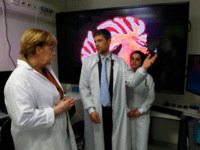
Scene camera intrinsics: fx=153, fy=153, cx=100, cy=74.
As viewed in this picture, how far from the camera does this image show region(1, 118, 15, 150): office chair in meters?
1.06

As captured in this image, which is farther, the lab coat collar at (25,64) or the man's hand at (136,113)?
the man's hand at (136,113)

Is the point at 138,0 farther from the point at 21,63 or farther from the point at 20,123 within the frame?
the point at 20,123

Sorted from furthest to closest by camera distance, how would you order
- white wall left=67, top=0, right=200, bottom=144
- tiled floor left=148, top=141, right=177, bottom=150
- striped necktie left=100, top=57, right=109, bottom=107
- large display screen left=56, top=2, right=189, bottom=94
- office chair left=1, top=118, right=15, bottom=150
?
Result: tiled floor left=148, top=141, right=177, bottom=150, white wall left=67, top=0, right=200, bottom=144, large display screen left=56, top=2, right=189, bottom=94, striped necktie left=100, top=57, right=109, bottom=107, office chair left=1, top=118, right=15, bottom=150

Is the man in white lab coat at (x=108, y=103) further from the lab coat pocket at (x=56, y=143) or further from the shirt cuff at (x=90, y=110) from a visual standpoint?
the lab coat pocket at (x=56, y=143)

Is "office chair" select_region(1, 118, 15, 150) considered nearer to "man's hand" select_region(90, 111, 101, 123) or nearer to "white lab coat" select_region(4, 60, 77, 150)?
"white lab coat" select_region(4, 60, 77, 150)

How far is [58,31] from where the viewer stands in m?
2.75

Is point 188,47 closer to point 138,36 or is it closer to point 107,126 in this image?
point 138,36

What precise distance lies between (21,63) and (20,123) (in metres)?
0.39

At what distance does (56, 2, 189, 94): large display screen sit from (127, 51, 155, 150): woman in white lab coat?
0.41 meters

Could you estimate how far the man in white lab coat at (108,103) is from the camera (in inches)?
68.3

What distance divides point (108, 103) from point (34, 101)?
90 centimetres

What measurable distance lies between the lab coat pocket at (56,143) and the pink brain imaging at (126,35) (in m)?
1.64

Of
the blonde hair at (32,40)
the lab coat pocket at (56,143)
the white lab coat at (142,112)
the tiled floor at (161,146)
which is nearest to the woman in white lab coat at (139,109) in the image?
the white lab coat at (142,112)

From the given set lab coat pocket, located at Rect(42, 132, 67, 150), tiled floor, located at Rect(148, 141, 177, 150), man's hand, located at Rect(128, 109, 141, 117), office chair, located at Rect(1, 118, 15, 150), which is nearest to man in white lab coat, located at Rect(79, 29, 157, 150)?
man's hand, located at Rect(128, 109, 141, 117)
